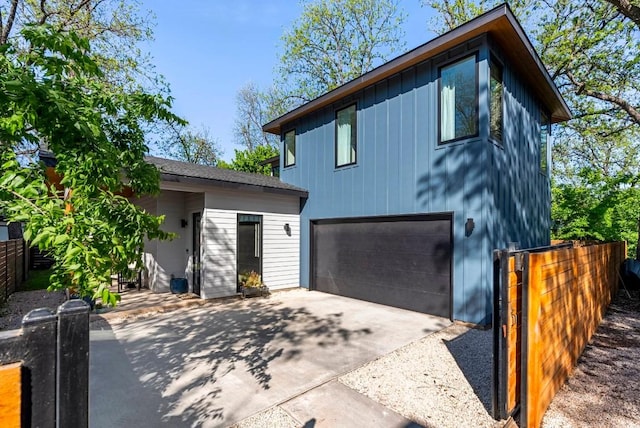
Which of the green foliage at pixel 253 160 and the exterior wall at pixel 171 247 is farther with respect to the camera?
the green foliage at pixel 253 160

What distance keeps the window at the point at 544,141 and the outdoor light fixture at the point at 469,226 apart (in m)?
4.23

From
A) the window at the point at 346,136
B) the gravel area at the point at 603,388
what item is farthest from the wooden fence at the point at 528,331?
the window at the point at 346,136

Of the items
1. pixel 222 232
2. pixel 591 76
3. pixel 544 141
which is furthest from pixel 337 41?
pixel 222 232

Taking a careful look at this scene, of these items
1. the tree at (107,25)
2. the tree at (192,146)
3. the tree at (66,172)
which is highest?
the tree at (107,25)

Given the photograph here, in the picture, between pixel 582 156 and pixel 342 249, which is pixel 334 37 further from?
pixel 582 156

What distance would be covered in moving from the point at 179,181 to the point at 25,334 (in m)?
6.21

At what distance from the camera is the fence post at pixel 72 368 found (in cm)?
83

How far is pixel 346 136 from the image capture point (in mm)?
8086

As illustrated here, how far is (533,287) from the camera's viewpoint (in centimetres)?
245

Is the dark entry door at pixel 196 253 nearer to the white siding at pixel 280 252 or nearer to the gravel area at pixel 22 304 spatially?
the white siding at pixel 280 252

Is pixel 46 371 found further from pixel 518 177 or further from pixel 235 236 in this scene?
pixel 518 177

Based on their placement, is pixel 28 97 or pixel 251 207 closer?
pixel 28 97

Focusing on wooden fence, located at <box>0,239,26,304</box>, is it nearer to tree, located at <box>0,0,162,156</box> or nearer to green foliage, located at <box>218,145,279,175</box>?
tree, located at <box>0,0,162,156</box>

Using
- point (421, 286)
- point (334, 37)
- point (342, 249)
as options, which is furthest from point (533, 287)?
point (334, 37)
